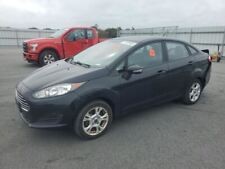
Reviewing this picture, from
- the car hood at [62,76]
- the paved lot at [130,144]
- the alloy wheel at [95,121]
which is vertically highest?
the car hood at [62,76]

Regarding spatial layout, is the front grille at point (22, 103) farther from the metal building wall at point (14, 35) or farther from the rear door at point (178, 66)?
the metal building wall at point (14, 35)

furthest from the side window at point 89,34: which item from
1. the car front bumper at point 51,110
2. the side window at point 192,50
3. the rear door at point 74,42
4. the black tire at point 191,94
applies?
the car front bumper at point 51,110

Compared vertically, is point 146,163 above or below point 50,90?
below

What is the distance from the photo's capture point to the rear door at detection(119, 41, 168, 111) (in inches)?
129

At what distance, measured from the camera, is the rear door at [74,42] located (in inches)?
354

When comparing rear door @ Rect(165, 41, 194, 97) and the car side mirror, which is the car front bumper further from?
rear door @ Rect(165, 41, 194, 97)

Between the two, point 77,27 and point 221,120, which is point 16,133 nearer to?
point 221,120

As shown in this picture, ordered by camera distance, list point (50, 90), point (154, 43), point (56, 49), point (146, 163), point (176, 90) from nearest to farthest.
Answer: point (146, 163) → point (50, 90) → point (154, 43) → point (176, 90) → point (56, 49)

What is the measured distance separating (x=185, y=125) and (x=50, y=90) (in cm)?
244

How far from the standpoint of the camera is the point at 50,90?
2758mm

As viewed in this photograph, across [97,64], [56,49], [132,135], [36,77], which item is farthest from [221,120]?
[56,49]

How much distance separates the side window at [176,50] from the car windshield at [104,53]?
0.88m

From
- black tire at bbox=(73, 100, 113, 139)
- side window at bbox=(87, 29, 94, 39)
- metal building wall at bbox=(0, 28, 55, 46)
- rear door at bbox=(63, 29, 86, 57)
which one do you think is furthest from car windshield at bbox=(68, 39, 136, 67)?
metal building wall at bbox=(0, 28, 55, 46)

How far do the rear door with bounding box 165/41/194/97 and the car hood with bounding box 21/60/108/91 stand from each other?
158 centimetres
